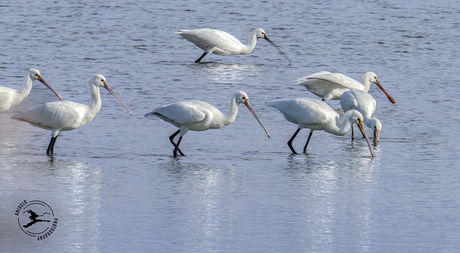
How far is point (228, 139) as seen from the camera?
11.0m

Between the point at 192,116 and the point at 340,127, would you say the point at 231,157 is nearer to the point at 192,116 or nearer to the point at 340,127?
the point at 192,116

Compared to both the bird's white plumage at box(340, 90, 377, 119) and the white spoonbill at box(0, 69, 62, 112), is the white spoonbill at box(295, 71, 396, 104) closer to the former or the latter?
the bird's white plumage at box(340, 90, 377, 119)

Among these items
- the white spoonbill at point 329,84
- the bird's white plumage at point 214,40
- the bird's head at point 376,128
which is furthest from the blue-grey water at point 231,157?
the white spoonbill at point 329,84

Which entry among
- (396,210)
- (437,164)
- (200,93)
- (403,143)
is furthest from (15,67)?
(396,210)

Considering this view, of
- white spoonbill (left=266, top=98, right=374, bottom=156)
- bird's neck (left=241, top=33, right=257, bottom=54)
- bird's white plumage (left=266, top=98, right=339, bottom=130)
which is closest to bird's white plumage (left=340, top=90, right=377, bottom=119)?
white spoonbill (left=266, top=98, right=374, bottom=156)

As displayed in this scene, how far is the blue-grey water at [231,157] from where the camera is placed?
6758 millimetres

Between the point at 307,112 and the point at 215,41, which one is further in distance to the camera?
the point at 215,41

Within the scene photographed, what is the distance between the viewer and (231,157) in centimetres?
996

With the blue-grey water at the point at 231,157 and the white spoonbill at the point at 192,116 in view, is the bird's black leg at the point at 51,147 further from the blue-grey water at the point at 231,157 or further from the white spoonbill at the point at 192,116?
the white spoonbill at the point at 192,116

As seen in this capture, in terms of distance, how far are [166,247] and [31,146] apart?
452 centimetres

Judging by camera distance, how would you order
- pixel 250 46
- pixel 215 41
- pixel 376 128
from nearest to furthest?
pixel 376 128
pixel 215 41
pixel 250 46

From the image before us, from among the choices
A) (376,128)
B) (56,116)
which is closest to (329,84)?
(376,128)

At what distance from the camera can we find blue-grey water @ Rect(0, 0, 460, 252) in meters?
6.76

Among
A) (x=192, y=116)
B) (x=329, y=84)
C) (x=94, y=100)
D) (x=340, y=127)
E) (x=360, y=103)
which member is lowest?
(x=329, y=84)
